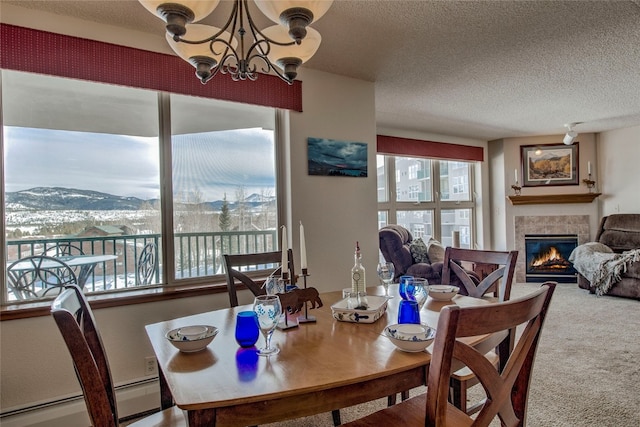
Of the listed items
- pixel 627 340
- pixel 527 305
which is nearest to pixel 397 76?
pixel 527 305

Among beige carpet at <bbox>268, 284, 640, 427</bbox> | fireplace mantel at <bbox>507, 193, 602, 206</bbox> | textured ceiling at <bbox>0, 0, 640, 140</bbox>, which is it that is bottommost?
beige carpet at <bbox>268, 284, 640, 427</bbox>

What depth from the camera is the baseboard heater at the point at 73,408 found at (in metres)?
1.85

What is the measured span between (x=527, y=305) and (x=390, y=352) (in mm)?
430

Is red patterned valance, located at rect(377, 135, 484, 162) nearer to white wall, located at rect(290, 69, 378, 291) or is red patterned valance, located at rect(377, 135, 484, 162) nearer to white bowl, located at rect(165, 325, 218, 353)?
white wall, located at rect(290, 69, 378, 291)

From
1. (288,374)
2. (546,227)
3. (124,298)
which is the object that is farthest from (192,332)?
(546,227)

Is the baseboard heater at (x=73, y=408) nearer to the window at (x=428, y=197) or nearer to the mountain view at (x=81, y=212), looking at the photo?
the mountain view at (x=81, y=212)

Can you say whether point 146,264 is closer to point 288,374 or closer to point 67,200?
point 67,200

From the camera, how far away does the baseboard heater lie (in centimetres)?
185

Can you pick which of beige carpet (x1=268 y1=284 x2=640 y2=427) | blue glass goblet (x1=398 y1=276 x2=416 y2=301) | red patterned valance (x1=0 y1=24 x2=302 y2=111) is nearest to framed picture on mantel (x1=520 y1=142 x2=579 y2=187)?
beige carpet (x1=268 y1=284 x2=640 y2=427)

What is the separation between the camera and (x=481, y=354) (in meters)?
0.94

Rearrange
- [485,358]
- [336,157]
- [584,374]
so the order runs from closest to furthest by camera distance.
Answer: [485,358] < [584,374] < [336,157]

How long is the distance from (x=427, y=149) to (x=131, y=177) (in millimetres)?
4090

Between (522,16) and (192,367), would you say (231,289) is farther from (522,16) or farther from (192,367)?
(522,16)

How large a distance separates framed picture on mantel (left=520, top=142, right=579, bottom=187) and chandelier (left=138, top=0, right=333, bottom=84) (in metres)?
5.36
